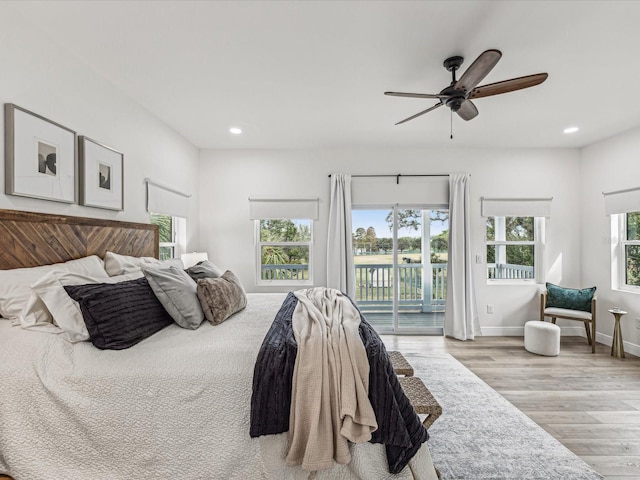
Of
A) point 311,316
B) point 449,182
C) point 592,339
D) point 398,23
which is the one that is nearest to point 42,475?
point 311,316

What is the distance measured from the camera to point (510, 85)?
2.26 m

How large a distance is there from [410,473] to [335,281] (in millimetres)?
3239

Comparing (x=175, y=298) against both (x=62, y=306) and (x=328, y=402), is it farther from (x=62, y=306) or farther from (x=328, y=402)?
(x=328, y=402)

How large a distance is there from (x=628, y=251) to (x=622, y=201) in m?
0.66

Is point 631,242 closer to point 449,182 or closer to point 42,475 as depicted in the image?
point 449,182

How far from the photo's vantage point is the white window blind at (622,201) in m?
3.91

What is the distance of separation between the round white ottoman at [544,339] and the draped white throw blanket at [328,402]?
3.43 meters

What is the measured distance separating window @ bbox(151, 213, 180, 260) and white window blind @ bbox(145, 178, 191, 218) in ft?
0.50

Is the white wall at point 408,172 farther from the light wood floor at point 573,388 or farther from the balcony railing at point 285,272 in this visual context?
the light wood floor at point 573,388

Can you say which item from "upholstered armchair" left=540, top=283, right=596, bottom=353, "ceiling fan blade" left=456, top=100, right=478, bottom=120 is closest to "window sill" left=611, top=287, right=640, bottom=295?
"upholstered armchair" left=540, top=283, right=596, bottom=353

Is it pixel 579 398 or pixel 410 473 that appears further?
pixel 579 398

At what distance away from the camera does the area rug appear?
1942 millimetres

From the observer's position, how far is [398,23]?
2.06m

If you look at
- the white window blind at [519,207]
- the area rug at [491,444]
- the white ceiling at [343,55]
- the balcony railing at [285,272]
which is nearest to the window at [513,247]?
the white window blind at [519,207]
